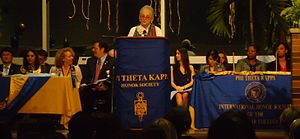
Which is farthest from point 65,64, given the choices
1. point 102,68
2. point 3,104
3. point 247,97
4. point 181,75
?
point 247,97

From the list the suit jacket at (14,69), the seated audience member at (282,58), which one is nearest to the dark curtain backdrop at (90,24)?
the seated audience member at (282,58)

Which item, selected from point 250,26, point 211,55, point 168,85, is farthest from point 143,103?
point 250,26

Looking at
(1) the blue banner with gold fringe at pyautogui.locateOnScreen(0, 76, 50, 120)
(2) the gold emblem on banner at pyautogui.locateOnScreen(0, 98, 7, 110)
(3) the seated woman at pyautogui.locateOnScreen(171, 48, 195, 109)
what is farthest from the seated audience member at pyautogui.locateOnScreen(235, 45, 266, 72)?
(2) the gold emblem on banner at pyautogui.locateOnScreen(0, 98, 7, 110)

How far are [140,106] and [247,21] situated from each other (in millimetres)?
3552

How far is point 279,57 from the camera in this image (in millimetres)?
6660

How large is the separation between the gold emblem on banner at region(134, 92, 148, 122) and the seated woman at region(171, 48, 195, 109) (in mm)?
1498

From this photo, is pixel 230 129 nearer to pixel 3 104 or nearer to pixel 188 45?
pixel 3 104

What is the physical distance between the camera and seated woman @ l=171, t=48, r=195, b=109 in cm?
670

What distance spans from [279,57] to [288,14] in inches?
21.3

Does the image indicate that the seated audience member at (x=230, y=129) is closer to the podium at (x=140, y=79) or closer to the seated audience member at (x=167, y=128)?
the seated audience member at (x=167, y=128)

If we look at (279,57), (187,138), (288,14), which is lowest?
(187,138)

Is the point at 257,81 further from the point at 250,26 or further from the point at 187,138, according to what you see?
the point at 187,138

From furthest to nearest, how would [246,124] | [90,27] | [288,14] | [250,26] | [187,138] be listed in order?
[90,27] < [250,26] < [288,14] < [187,138] < [246,124]

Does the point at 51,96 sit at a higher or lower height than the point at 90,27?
lower
